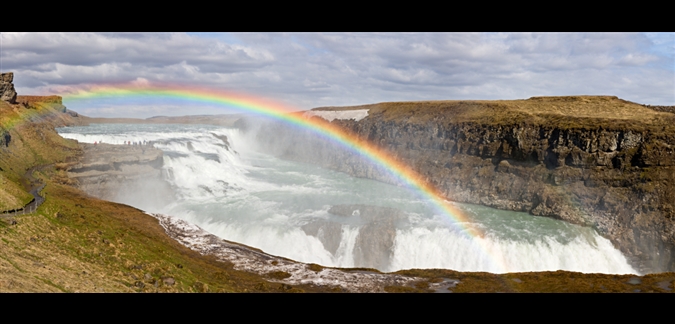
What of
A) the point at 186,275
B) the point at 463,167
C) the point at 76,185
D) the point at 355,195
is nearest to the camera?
the point at 186,275

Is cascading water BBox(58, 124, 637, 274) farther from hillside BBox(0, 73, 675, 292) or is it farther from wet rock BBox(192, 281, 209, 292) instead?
wet rock BBox(192, 281, 209, 292)

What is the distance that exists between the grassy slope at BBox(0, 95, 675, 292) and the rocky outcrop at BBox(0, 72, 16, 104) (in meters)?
25.4

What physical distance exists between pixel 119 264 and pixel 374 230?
14779 mm

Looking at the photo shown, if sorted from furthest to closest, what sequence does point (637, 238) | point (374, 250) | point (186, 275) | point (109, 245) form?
point (637, 238) → point (374, 250) → point (109, 245) → point (186, 275)

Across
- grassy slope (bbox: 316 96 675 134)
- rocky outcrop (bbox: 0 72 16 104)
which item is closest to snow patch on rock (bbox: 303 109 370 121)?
grassy slope (bbox: 316 96 675 134)

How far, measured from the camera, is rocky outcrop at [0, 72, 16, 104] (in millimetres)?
45125

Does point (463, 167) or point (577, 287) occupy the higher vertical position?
point (463, 167)

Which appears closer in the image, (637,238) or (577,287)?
(577,287)

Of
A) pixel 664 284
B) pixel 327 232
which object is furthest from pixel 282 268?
pixel 664 284

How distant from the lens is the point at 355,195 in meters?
36.8

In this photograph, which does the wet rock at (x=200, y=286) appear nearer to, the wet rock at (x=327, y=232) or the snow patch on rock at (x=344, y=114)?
the wet rock at (x=327, y=232)

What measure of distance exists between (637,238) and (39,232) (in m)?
34.2
